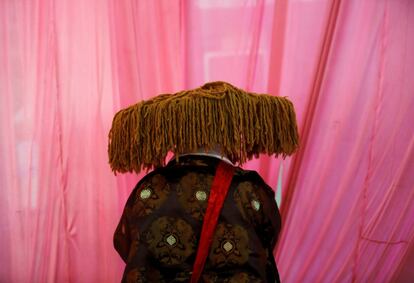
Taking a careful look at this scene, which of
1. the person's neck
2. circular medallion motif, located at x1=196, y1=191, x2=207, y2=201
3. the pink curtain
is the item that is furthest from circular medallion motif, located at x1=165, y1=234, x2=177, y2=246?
the pink curtain

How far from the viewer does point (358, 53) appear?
145 centimetres

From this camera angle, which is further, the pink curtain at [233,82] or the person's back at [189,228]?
the pink curtain at [233,82]

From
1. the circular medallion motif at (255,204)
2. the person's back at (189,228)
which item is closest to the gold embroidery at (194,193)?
the person's back at (189,228)

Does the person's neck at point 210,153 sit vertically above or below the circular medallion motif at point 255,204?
above

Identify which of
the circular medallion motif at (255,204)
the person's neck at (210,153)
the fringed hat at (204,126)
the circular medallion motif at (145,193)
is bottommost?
the circular medallion motif at (255,204)

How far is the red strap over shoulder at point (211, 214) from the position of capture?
3.09 feet

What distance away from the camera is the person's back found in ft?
3.08

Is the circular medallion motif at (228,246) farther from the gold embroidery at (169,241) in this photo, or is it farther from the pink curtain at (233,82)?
the pink curtain at (233,82)

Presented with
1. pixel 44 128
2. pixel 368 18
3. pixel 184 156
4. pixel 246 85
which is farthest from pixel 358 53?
pixel 44 128

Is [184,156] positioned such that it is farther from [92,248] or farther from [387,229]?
[387,229]

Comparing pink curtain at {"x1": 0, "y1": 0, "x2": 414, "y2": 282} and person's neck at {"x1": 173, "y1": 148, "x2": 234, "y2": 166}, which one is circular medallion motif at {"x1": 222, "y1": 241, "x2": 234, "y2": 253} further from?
pink curtain at {"x1": 0, "y1": 0, "x2": 414, "y2": 282}

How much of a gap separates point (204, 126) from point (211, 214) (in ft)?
0.71

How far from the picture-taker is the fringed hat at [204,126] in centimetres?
94

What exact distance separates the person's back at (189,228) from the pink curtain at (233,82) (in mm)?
486
